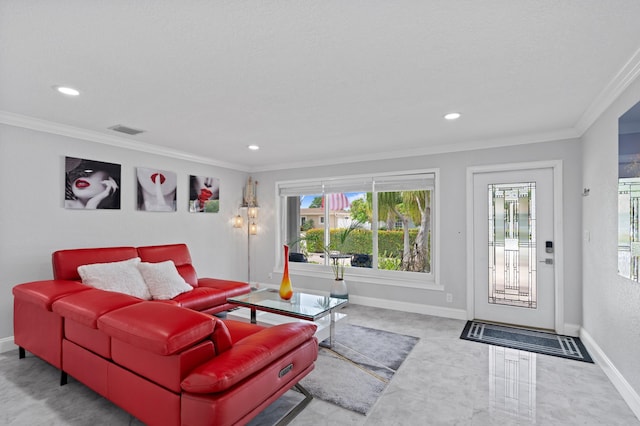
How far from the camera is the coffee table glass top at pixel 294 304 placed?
3014mm

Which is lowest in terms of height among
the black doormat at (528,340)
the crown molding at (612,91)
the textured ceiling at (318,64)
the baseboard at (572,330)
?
the black doormat at (528,340)

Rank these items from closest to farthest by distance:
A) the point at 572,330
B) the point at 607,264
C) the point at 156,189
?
the point at 607,264, the point at 572,330, the point at 156,189

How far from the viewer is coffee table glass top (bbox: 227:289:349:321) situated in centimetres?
301

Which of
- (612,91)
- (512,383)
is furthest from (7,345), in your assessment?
(612,91)

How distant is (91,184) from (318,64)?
3.21 m

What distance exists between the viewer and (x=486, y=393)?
2.40 m

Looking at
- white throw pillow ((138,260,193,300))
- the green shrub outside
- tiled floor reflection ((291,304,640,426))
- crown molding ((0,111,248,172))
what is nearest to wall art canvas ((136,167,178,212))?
crown molding ((0,111,248,172))

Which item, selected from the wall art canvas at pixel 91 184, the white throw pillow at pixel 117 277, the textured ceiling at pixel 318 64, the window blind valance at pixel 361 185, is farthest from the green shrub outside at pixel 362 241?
the wall art canvas at pixel 91 184

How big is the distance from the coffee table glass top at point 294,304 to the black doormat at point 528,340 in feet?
5.20

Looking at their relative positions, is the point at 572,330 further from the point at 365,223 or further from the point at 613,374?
the point at 365,223

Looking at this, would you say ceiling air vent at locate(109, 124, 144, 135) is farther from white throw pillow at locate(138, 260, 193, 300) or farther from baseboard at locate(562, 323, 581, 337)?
baseboard at locate(562, 323, 581, 337)

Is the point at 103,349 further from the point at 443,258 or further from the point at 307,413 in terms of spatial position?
the point at 443,258

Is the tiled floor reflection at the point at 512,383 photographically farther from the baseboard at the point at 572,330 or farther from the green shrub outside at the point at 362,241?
the green shrub outside at the point at 362,241

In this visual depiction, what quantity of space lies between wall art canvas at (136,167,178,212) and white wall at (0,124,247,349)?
0.07 metres
